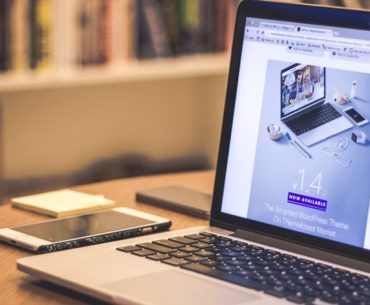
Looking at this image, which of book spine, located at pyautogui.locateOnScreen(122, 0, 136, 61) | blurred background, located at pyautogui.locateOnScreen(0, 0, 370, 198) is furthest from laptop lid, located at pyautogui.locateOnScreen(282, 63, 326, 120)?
book spine, located at pyautogui.locateOnScreen(122, 0, 136, 61)

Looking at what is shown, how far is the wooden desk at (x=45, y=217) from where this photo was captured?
0.94m

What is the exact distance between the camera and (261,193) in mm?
1112

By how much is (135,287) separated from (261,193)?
27cm

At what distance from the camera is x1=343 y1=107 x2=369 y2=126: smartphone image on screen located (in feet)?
3.38

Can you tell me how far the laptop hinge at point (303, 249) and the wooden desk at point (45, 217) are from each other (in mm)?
155

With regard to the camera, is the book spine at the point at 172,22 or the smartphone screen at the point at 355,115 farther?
the book spine at the point at 172,22

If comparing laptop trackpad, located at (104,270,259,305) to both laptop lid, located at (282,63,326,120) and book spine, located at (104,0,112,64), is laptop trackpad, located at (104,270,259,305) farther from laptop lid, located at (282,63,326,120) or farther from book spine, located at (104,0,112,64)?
book spine, located at (104,0,112,64)

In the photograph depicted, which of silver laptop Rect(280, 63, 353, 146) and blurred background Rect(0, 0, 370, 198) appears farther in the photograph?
blurred background Rect(0, 0, 370, 198)

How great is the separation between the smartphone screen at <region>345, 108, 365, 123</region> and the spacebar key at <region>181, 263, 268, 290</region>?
0.24 meters

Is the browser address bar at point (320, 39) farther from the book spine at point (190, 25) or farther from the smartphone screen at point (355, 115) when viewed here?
the book spine at point (190, 25)

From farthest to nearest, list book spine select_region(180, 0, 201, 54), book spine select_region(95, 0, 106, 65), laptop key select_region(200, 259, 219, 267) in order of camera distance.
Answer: book spine select_region(180, 0, 201, 54) → book spine select_region(95, 0, 106, 65) → laptop key select_region(200, 259, 219, 267)

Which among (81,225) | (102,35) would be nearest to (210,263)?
(81,225)

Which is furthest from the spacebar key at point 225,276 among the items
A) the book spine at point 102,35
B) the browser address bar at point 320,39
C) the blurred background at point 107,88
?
the book spine at point 102,35

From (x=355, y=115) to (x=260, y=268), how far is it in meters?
0.21
